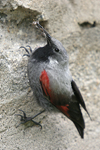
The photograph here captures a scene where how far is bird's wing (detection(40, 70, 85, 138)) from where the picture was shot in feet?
5.09

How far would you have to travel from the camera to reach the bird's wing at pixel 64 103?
61.1 inches

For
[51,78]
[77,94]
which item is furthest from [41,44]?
[77,94]

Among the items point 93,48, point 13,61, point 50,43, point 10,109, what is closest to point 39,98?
point 10,109

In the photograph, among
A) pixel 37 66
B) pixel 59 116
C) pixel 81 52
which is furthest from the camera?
pixel 81 52

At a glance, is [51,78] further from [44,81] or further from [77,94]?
[77,94]

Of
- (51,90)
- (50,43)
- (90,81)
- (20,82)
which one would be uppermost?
(50,43)

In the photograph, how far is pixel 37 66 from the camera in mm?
1618

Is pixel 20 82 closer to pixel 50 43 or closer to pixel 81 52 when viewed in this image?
pixel 50 43

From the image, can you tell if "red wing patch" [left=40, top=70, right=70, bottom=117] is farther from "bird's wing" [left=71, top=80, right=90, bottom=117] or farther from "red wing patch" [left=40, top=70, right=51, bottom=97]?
"bird's wing" [left=71, top=80, right=90, bottom=117]

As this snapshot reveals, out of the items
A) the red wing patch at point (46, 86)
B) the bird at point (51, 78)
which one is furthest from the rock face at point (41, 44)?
the red wing patch at point (46, 86)

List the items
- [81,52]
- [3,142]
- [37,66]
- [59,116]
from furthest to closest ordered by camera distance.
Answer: [81,52] → [59,116] → [37,66] → [3,142]

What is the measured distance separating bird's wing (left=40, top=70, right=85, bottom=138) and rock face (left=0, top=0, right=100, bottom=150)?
8.0 inches

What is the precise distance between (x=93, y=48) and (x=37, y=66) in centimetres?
98

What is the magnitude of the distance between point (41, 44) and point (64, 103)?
26.8 inches
